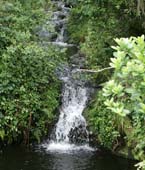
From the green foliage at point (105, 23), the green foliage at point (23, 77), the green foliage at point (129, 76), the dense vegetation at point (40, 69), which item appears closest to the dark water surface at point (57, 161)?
the dense vegetation at point (40, 69)

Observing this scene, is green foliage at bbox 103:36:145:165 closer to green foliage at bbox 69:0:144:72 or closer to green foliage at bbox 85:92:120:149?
green foliage at bbox 85:92:120:149

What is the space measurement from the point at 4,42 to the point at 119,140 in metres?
4.48

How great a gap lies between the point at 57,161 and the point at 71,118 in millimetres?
2351

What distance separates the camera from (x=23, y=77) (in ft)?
35.9

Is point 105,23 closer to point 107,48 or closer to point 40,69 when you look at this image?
point 107,48

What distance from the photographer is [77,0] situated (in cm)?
1159

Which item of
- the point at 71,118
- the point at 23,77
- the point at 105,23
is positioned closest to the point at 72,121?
the point at 71,118

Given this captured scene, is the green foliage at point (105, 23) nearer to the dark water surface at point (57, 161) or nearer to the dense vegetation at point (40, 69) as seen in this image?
the dense vegetation at point (40, 69)

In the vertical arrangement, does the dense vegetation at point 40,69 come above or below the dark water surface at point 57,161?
above

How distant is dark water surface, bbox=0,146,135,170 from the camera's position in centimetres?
931

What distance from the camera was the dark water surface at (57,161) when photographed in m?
9.31

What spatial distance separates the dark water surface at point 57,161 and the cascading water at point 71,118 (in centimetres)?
62

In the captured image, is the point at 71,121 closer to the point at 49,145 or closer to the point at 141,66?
the point at 49,145

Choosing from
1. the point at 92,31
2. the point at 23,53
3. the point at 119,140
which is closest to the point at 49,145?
the point at 119,140
